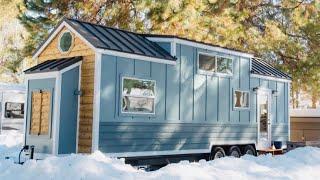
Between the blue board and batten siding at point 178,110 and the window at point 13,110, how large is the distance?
10.7 meters

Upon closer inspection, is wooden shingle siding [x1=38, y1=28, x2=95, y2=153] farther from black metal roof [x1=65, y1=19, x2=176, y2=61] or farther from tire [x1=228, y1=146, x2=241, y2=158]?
tire [x1=228, y1=146, x2=241, y2=158]

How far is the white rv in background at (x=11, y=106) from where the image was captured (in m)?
20.2

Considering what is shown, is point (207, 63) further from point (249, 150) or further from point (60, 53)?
point (60, 53)

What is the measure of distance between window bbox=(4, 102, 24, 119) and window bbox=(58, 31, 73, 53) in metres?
9.56

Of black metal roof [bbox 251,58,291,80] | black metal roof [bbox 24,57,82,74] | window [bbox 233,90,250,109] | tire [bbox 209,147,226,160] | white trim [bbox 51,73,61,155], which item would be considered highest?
black metal roof [bbox 251,58,291,80]

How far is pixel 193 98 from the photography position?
1264 cm

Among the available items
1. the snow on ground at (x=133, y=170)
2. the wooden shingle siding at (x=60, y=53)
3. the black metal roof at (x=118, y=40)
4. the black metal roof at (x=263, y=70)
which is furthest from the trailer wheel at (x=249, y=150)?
the wooden shingle siding at (x=60, y=53)

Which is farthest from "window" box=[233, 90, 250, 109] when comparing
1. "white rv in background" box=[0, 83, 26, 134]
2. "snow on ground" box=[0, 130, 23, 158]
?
"white rv in background" box=[0, 83, 26, 134]

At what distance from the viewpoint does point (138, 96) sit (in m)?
11.1

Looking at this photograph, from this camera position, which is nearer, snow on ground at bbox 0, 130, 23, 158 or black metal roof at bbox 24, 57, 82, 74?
black metal roof at bbox 24, 57, 82, 74

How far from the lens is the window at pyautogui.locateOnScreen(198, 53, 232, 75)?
1300cm

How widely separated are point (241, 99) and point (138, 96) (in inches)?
173

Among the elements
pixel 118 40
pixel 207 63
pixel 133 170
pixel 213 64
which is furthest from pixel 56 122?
pixel 213 64

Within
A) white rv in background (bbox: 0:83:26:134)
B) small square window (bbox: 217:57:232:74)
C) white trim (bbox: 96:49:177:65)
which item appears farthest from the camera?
white rv in background (bbox: 0:83:26:134)
